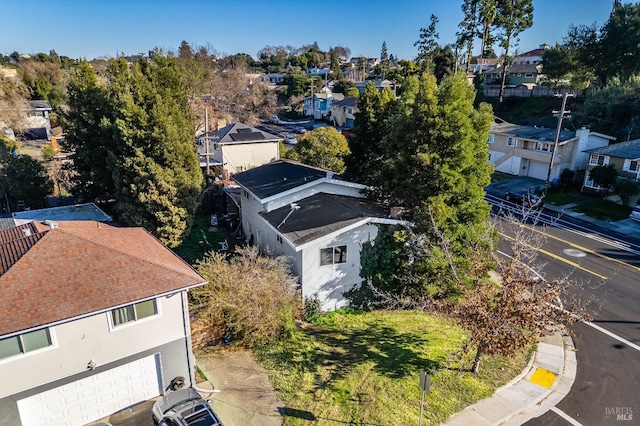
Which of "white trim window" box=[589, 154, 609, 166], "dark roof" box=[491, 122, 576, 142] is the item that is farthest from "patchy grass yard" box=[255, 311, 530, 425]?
"dark roof" box=[491, 122, 576, 142]

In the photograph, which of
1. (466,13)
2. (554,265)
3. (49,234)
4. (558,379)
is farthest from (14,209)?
(466,13)

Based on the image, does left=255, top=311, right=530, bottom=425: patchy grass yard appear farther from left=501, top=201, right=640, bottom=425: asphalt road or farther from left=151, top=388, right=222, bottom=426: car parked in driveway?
left=151, top=388, right=222, bottom=426: car parked in driveway

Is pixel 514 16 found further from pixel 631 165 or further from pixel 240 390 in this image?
pixel 240 390

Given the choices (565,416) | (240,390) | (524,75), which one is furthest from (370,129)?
(524,75)

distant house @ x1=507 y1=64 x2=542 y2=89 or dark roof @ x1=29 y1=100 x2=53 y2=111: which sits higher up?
distant house @ x1=507 y1=64 x2=542 y2=89

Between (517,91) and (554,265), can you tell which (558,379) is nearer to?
(554,265)

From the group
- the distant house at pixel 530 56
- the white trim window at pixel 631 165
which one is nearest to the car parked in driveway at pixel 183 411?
the white trim window at pixel 631 165

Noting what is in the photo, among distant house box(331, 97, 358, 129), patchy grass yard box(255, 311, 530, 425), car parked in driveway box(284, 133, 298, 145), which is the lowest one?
patchy grass yard box(255, 311, 530, 425)
